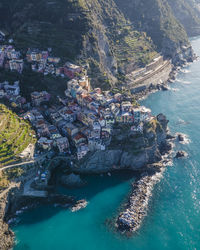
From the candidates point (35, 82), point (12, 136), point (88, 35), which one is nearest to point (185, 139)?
point (88, 35)

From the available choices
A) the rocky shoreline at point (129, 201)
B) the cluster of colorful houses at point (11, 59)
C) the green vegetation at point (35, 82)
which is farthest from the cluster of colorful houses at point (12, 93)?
the rocky shoreline at point (129, 201)

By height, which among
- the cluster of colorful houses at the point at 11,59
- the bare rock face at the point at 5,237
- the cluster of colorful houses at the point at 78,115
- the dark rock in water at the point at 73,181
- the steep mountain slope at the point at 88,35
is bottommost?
the bare rock face at the point at 5,237

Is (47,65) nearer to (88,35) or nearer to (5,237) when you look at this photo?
(88,35)

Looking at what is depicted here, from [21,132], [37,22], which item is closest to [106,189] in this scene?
[21,132]

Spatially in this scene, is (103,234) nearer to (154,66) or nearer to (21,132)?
(21,132)

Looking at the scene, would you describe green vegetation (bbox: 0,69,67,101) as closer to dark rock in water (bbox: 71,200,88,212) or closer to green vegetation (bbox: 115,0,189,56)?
dark rock in water (bbox: 71,200,88,212)

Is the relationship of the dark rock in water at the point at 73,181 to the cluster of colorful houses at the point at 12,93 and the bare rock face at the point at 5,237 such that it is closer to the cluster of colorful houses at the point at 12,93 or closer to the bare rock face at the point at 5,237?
the bare rock face at the point at 5,237
